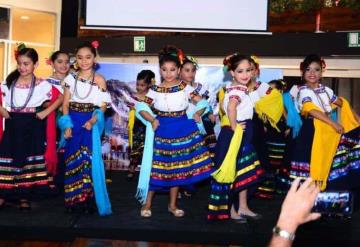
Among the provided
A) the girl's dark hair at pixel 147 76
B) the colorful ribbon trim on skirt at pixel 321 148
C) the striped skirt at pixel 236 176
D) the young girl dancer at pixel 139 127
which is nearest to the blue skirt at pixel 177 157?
the striped skirt at pixel 236 176

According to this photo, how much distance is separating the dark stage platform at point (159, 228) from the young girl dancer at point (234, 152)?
0.17 m

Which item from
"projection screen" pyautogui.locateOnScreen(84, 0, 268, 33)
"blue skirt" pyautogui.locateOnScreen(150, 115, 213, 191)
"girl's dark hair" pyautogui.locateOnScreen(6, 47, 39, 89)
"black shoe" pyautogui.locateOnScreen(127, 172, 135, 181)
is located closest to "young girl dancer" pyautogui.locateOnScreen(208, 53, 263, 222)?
"blue skirt" pyautogui.locateOnScreen(150, 115, 213, 191)

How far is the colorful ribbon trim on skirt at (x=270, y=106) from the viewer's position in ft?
13.7

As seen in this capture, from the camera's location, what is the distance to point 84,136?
12.6 ft

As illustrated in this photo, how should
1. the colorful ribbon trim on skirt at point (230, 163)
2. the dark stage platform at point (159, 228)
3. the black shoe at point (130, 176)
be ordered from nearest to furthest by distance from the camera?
the dark stage platform at point (159, 228), the colorful ribbon trim on skirt at point (230, 163), the black shoe at point (130, 176)

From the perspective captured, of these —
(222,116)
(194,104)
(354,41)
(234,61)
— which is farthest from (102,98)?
(354,41)

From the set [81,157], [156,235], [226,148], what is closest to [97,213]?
[81,157]

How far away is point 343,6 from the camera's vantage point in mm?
7246

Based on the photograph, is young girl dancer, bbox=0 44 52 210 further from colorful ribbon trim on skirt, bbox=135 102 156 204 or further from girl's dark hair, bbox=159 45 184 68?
girl's dark hair, bbox=159 45 184 68

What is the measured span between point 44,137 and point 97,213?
76 cm

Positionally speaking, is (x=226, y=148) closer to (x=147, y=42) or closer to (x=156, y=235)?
(x=156, y=235)

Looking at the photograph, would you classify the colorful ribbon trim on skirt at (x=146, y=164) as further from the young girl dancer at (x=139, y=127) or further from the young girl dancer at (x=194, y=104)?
the young girl dancer at (x=139, y=127)

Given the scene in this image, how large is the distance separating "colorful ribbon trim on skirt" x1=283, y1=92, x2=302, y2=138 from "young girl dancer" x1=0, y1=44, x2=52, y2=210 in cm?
196

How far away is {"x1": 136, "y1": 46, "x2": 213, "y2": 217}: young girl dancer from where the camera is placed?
12.4ft
